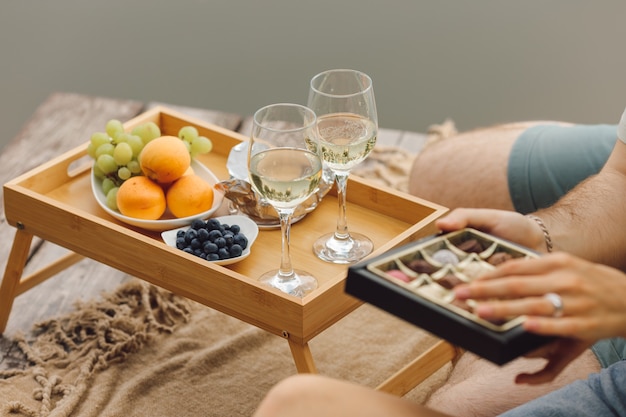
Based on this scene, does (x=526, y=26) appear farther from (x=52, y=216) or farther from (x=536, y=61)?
(x=52, y=216)

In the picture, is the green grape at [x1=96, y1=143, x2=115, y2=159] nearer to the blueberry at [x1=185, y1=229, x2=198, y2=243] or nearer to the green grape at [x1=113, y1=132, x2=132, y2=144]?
the green grape at [x1=113, y1=132, x2=132, y2=144]

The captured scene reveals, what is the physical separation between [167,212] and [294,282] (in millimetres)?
336

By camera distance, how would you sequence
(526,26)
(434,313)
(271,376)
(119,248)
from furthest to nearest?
(526,26), (271,376), (119,248), (434,313)

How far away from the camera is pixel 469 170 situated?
2002mm

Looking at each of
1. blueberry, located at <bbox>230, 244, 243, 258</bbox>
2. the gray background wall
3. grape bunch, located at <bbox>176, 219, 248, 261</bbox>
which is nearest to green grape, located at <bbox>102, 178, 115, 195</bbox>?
grape bunch, located at <bbox>176, 219, 248, 261</bbox>

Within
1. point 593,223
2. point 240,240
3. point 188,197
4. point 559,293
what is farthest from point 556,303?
point 188,197

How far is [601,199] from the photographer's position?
1.41 meters

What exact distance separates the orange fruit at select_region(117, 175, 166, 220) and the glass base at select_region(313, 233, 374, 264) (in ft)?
0.92

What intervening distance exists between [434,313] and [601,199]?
0.58m

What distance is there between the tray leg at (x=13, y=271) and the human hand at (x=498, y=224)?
91 centimetres

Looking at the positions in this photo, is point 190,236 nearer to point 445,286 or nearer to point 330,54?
point 445,286

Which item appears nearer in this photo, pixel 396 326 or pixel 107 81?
pixel 396 326

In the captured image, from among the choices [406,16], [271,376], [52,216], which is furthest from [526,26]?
[52,216]

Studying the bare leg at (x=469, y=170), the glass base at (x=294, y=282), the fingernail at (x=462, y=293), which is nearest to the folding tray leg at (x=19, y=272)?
the glass base at (x=294, y=282)
